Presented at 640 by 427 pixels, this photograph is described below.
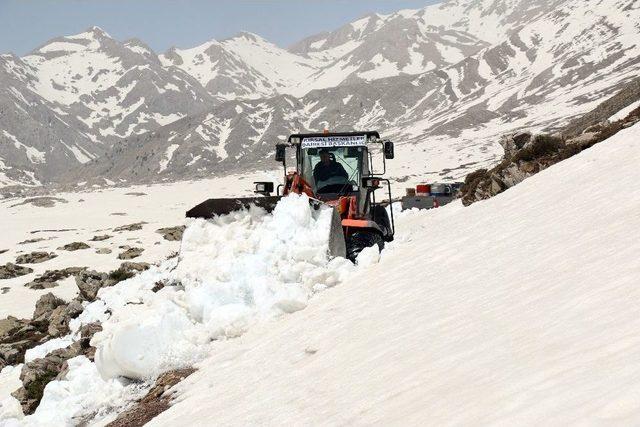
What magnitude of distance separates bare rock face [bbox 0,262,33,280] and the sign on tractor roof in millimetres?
19775

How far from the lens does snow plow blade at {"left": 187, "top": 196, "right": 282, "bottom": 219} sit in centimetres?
918

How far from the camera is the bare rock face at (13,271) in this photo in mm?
26234

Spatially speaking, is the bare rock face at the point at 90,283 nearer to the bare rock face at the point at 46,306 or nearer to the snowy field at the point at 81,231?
the bare rock face at the point at 46,306

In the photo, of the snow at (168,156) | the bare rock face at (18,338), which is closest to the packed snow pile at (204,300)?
the bare rock face at (18,338)

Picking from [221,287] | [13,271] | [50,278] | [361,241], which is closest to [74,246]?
[13,271]

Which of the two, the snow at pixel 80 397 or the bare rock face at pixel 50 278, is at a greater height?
the snow at pixel 80 397

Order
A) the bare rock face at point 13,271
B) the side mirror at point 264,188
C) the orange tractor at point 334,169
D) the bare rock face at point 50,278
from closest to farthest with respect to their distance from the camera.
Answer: the orange tractor at point 334,169
the side mirror at point 264,188
the bare rock face at point 50,278
the bare rock face at point 13,271

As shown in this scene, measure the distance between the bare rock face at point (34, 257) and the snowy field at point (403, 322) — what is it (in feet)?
67.3

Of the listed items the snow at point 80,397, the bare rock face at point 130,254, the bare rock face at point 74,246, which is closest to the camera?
the snow at point 80,397

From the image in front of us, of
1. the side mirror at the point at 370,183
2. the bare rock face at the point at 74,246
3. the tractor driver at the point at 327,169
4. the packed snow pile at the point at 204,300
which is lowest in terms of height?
the bare rock face at the point at 74,246

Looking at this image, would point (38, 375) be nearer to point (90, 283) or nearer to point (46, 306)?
point (90, 283)

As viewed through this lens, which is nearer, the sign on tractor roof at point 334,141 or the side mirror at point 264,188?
the sign on tractor roof at point 334,141

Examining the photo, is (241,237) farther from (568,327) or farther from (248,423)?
(568,327)

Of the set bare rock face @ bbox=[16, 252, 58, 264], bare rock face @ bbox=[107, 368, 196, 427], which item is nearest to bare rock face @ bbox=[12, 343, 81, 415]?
bare rock face @ bbox=[107, 368, 196, 427]
